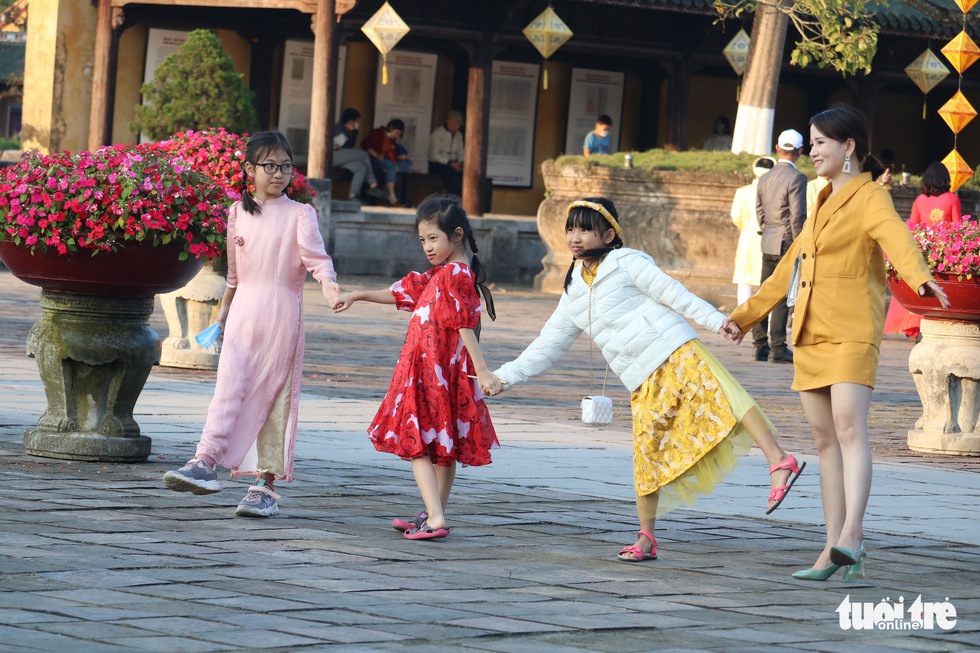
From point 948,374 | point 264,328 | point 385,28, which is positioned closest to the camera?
point 264,328

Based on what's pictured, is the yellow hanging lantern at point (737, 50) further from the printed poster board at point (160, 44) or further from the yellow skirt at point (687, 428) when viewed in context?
the yellow skirt at point (687, 428)

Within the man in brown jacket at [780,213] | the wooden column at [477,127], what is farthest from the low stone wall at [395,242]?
the man in brown jacket at [780,213]

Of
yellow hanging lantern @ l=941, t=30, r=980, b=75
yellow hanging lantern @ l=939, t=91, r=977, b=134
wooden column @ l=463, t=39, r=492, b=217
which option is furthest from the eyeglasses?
wooden column @ l=463, t=39, r=492, b=217

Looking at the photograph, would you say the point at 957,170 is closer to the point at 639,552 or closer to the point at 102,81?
the point at 102,81

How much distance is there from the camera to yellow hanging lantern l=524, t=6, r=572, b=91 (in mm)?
21688

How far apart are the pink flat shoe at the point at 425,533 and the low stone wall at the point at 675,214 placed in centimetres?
1326

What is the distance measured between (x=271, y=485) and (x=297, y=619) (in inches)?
83.2

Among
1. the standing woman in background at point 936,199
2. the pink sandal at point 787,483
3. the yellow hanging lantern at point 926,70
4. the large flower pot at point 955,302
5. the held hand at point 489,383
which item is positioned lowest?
the pink sandal at point 787,483

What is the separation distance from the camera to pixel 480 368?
633cm

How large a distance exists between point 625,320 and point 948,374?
13.3ft

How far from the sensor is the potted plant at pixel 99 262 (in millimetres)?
7621

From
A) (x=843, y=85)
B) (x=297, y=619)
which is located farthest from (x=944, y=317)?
(x=843, y=85)

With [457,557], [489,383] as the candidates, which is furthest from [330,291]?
[457,557]

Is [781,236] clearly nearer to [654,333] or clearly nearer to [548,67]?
[654,333]
